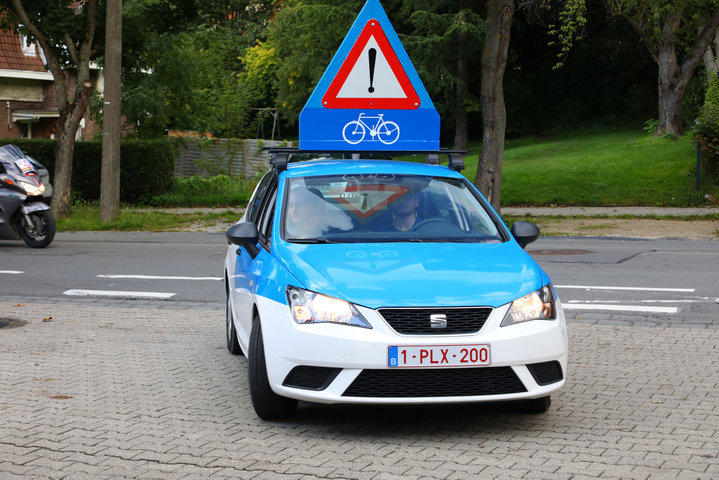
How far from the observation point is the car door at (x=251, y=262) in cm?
636

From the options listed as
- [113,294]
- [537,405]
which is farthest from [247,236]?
[113,294]

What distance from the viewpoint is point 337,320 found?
5352 millimetres

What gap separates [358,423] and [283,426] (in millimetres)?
439

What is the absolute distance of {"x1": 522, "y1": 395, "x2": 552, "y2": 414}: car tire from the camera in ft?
19.2

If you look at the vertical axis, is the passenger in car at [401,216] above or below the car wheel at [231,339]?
above

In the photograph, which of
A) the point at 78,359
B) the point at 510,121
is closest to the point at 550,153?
the point at 510,121

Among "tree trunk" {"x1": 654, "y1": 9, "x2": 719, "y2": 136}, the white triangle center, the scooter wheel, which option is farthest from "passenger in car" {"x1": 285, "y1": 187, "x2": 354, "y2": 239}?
"tree trunk" {"x1": 654, "y1": 9, "x2": 719, "y2": 136}

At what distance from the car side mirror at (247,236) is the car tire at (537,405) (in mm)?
1995

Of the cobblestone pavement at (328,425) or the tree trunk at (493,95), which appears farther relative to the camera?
the tree trunk at (493,95)

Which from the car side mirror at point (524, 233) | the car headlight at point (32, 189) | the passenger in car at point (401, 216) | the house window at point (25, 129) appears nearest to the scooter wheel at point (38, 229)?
the car headlight at point (32, 189)

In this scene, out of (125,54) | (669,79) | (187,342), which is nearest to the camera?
(187,342)

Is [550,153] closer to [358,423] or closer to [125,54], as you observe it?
[125,54]

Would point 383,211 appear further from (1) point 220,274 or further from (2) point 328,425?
(1) point 220,274

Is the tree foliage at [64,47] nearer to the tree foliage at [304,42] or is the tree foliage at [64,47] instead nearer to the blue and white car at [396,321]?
the blue and white car at [396,321]
